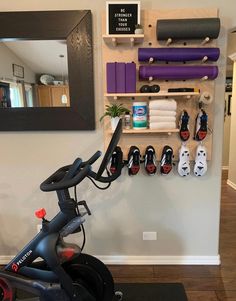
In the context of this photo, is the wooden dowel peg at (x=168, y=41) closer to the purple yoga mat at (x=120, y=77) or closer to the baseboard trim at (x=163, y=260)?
the purple yoga mat at (x=120, y=77)

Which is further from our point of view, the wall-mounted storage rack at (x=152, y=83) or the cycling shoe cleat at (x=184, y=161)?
the cycling shoe cleat at (x=184, y=161)

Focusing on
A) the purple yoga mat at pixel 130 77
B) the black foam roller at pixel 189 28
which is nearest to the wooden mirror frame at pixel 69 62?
the purple yoga mat at pixel 130 77

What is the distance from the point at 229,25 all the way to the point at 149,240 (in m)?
1.89

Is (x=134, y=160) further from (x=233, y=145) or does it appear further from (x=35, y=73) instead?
(x=233, y=145)

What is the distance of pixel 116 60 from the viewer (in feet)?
6.55

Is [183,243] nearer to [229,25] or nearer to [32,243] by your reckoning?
[32,243]

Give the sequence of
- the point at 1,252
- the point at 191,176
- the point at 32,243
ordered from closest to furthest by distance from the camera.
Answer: the point at 32,243
the point at 191,176
the point at 1,252

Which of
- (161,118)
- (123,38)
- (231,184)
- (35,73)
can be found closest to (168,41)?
(123,38)

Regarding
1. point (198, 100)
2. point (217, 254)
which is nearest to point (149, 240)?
point (217, 254)

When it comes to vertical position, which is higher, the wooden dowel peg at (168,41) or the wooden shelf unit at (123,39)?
the wooden shelf unit at (123,39)

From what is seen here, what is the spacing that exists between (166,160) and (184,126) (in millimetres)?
304

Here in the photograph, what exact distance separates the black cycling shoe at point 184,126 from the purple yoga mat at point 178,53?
42 cm

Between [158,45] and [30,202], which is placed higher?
[158,45]

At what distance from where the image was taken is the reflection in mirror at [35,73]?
2000 millimetres
